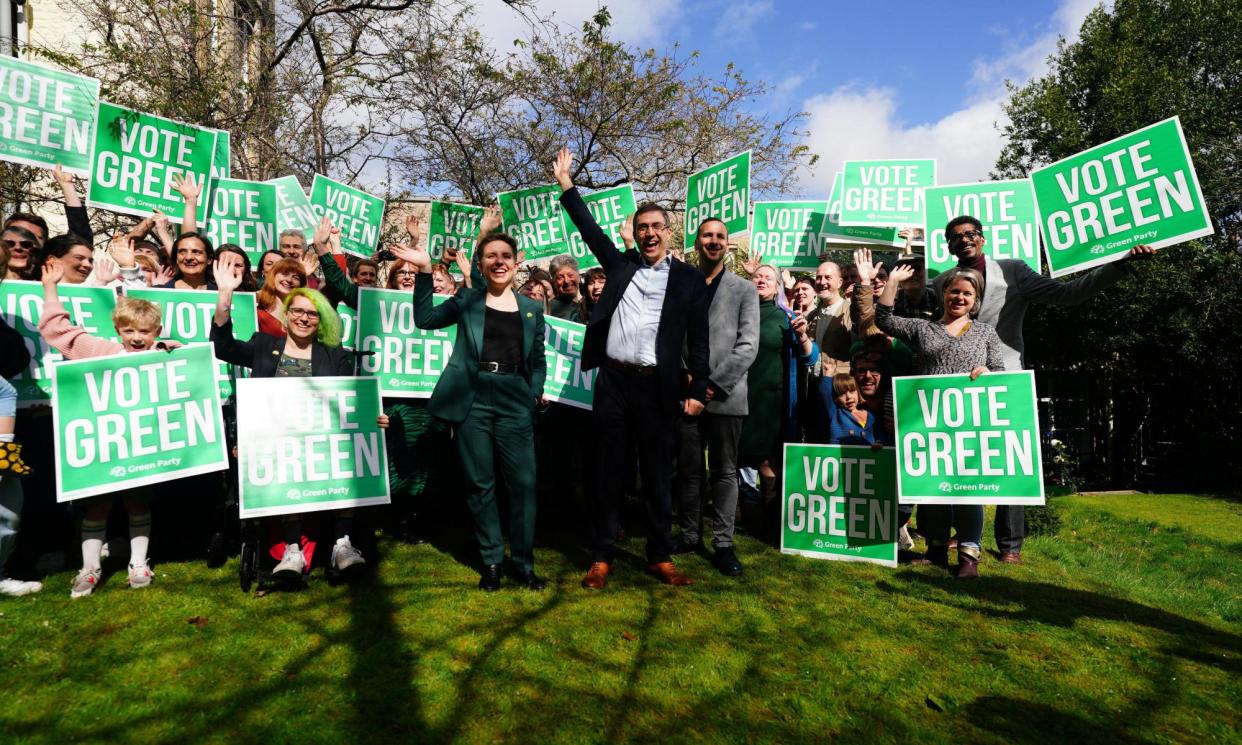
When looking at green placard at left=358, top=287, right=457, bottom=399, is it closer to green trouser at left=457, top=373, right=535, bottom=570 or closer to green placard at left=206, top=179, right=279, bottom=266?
green trouser at left=457, top=373, right=535, bottom=570

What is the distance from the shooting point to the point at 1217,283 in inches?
624

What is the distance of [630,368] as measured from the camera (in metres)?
4.82

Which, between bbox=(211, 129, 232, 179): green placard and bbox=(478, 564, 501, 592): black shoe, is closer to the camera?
bbox=(478, 564, 501, 592): black shoe

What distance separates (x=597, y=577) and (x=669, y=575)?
500mm

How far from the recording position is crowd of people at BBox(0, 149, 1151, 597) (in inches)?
186

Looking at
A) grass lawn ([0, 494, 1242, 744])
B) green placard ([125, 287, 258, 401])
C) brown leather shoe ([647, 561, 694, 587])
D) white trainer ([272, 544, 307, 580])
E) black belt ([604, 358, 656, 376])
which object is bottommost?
grass lawn ([0, 494, 1242, 744])

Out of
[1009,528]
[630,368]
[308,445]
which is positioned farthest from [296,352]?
[1009,528]

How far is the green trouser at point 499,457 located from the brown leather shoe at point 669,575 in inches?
34.8

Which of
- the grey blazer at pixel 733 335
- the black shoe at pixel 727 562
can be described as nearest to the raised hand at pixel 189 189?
the grey blazer at pixel 733 335

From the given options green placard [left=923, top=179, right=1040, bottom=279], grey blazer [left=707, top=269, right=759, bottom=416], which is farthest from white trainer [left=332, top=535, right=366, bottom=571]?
green placard [left=923, top=179, right=1040, bottom=279]

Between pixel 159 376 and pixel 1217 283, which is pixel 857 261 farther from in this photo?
pixel 1217 283

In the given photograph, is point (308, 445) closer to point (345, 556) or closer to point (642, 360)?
point (345, 556)

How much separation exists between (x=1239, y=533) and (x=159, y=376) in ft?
39.2

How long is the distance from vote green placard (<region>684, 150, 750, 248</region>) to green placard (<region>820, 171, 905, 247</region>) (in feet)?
3.22
